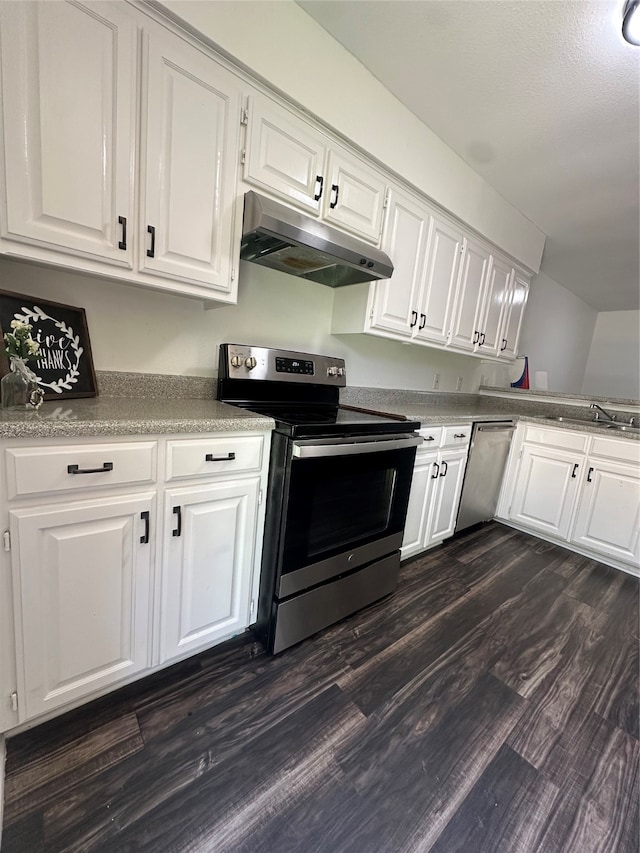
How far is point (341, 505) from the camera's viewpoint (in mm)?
1557

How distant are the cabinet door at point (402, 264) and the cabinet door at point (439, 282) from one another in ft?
0.24

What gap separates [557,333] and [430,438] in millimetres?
3657

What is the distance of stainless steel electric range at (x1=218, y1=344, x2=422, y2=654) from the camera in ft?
4.49

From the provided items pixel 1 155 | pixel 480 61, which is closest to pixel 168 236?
pixel 1 155

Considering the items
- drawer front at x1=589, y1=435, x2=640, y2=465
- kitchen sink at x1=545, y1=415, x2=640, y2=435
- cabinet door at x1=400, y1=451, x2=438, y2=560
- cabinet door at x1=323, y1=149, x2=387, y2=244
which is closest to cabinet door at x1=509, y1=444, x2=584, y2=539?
drawer front at x1=589, y1=435, x2=640, y2=465

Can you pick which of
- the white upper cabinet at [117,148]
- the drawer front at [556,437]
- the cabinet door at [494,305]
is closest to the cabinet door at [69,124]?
the white upper cabinet at [117,148]

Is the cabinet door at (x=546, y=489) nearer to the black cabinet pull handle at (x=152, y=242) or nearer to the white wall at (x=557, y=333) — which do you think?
the white wall at (x=557, y=333)

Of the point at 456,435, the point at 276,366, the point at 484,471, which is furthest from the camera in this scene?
the point at 484,471

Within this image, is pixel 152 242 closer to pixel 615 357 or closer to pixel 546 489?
pixel 546 489

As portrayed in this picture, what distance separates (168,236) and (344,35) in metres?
1.18

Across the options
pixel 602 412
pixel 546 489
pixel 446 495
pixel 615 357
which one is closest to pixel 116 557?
pixel 446 495

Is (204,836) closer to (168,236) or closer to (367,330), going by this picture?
(168,236)

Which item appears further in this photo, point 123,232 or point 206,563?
point 206,563

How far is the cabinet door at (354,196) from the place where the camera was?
164 centimetres
